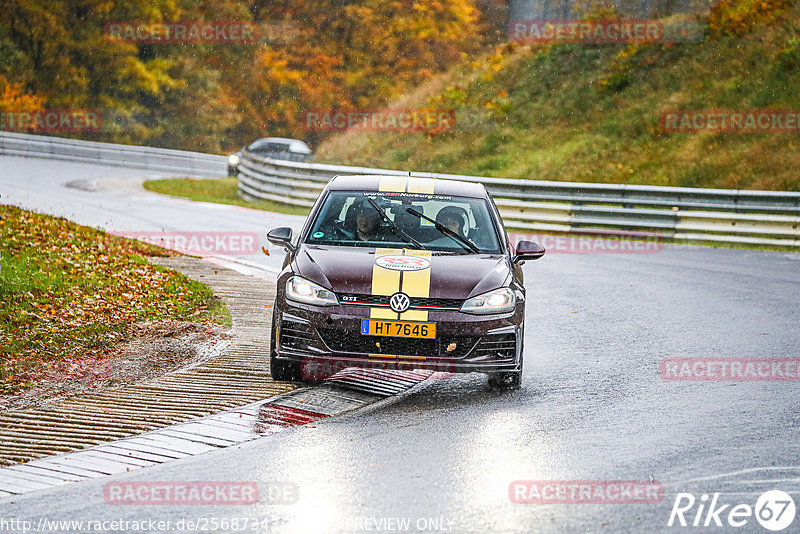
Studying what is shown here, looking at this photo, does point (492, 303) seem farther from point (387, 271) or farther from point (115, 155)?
point (115, 155)

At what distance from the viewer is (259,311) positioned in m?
12.8

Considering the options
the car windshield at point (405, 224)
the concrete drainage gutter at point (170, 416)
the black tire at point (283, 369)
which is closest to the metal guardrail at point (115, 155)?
the concrete drainage gutter at point (170, 416)

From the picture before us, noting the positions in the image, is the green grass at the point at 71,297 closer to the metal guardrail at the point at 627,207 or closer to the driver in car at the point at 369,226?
the driver in car at the point at 369,226

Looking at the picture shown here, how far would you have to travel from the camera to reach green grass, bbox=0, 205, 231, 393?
9.95 metres

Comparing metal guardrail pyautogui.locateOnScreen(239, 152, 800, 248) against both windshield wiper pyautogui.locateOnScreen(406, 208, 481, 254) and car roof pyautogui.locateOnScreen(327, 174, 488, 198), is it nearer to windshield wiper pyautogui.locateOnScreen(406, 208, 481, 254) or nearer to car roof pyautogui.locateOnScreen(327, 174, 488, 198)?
car roof pyautogui.locateOnScreen(327, 174, 488, 198)

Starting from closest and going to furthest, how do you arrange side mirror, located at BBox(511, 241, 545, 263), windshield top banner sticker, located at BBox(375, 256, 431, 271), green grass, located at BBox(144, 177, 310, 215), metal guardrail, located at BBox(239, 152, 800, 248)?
windshield top banner sticker, located at BBox(375, 256, 431, 271) → side mirror, located at BBox(511, 241, 545, 263) → metal guardrail, located at BBox(239, 152, 800, 248) → green grass, located at BBox(144, 177, 310, 215)

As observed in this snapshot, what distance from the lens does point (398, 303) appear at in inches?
340

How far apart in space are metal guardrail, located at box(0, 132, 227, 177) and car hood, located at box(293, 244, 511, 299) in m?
31.8

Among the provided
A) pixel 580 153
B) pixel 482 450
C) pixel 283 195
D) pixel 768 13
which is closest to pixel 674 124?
pixel 580 153

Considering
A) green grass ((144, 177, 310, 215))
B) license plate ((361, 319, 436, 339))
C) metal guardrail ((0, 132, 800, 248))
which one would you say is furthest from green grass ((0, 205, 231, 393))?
green grass ((144, 177, 310, 215))

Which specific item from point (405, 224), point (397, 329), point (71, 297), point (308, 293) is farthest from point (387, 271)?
point (71, 297)

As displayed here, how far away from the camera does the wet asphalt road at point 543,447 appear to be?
6.01 m

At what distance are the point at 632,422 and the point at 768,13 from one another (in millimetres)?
29455

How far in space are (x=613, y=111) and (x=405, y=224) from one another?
83.0ft
